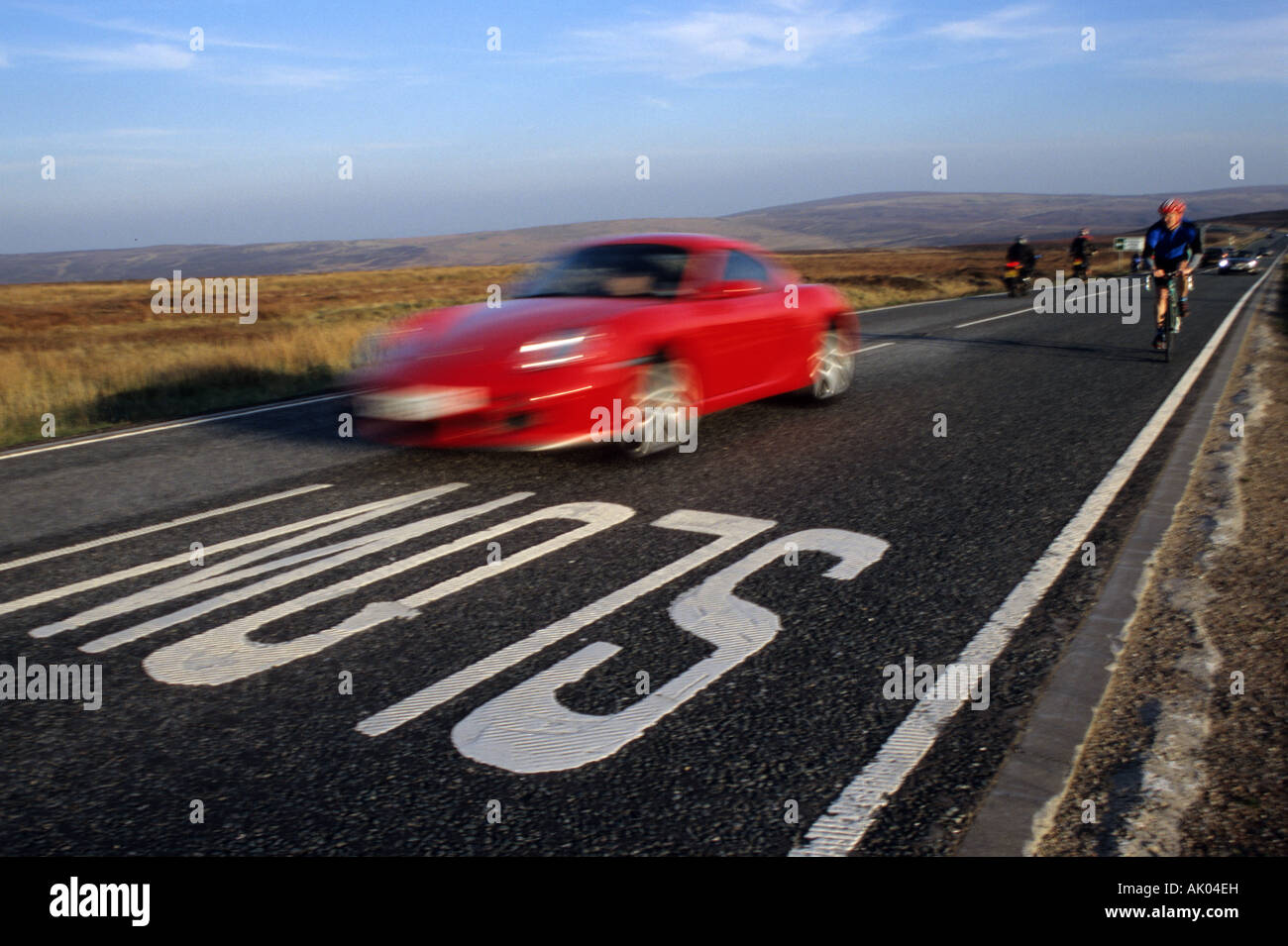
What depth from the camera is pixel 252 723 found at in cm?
302

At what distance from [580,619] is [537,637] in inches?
9.0

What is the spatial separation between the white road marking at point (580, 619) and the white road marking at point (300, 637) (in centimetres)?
56

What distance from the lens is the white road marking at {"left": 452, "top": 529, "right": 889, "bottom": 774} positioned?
9.20 ft

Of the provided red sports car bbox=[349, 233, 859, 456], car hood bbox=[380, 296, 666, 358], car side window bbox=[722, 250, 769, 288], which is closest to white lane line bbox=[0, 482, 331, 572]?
red sports car bbox=[349, 233, 859, 456]

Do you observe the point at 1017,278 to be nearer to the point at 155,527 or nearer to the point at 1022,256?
the point at 1022,256

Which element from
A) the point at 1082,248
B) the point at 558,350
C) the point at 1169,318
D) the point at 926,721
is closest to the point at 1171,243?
the point at 1169,318

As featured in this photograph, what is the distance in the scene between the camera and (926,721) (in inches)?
116

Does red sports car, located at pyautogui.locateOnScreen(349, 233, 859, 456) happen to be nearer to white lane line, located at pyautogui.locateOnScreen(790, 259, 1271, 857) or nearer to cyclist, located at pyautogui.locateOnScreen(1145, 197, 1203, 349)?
white lane line, located at pyautogui.locateOnScreen(790, 259, 1271, 857)

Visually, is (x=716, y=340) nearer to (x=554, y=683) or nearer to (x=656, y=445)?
(x=656, y=445)

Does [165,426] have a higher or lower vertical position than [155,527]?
higher

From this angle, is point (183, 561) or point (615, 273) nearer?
point (183, 561)

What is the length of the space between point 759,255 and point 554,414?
286 centimetres

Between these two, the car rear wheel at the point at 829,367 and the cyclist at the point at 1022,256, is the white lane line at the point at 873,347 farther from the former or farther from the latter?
the cyclist at the point at 1022,256
